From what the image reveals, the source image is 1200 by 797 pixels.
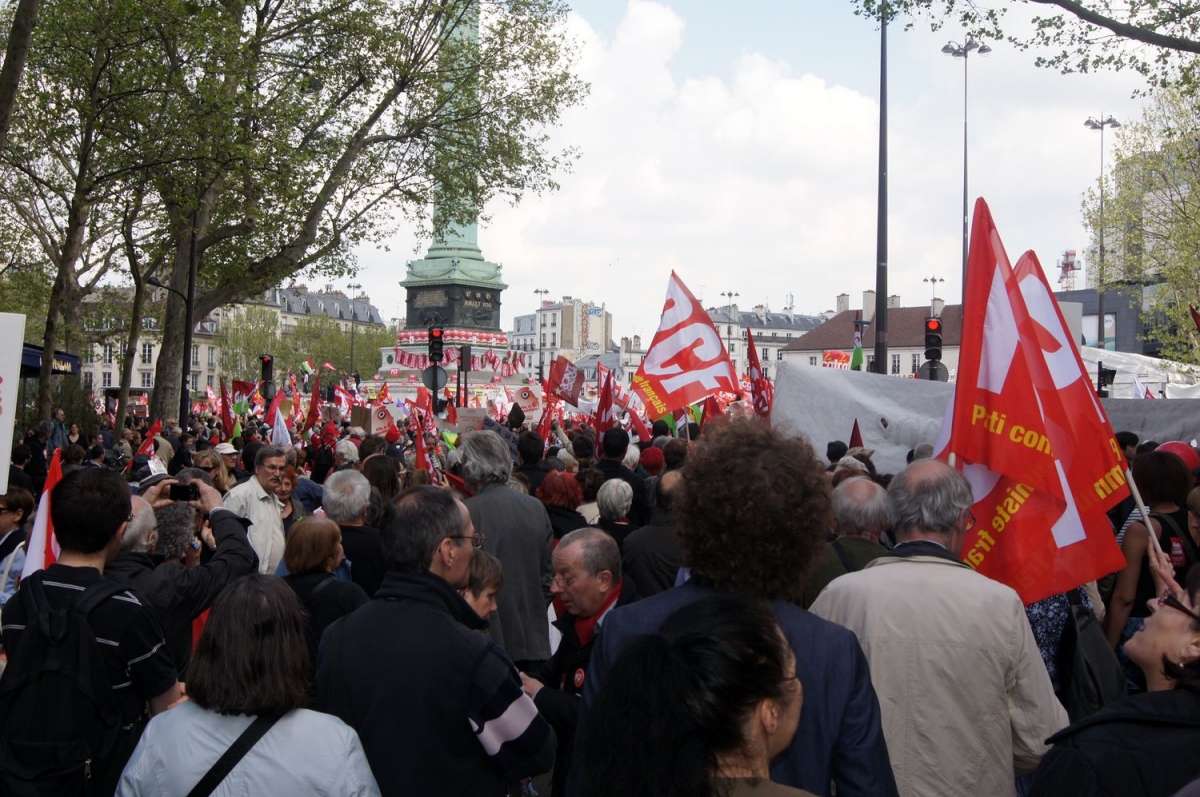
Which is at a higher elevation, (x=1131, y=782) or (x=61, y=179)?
(x=61, y=179)

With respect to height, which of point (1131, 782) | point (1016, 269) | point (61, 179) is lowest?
point (1131, 782)

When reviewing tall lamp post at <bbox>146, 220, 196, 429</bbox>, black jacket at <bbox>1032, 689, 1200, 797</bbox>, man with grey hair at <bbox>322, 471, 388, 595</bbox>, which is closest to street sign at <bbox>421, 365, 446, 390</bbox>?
tall lamp post at <bbox>146, 220, 196, 429</bbox>

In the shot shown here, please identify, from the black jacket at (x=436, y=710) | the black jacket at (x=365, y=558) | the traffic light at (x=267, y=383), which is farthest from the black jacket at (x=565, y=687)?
the traffic light at (x=267, y=383)

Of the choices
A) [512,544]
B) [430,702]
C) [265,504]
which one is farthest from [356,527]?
[430,702]

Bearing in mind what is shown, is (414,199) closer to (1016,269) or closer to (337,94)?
(337,94)

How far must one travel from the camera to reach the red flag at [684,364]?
11.0 metres

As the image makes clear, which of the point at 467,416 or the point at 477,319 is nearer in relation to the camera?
the point at 467,416

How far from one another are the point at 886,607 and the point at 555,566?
1.18 meters

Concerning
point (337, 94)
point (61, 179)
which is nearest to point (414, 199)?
point (337, 94)

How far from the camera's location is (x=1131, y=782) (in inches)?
85.8

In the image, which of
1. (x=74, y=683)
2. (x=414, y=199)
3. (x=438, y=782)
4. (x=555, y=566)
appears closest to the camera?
(x=438, y=782)

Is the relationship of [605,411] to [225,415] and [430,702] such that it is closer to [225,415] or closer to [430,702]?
[225,415]

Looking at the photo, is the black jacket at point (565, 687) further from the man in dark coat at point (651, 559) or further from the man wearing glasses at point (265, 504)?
the man wearing glasses at point (265, 504)

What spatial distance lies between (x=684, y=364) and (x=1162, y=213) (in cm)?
2507
